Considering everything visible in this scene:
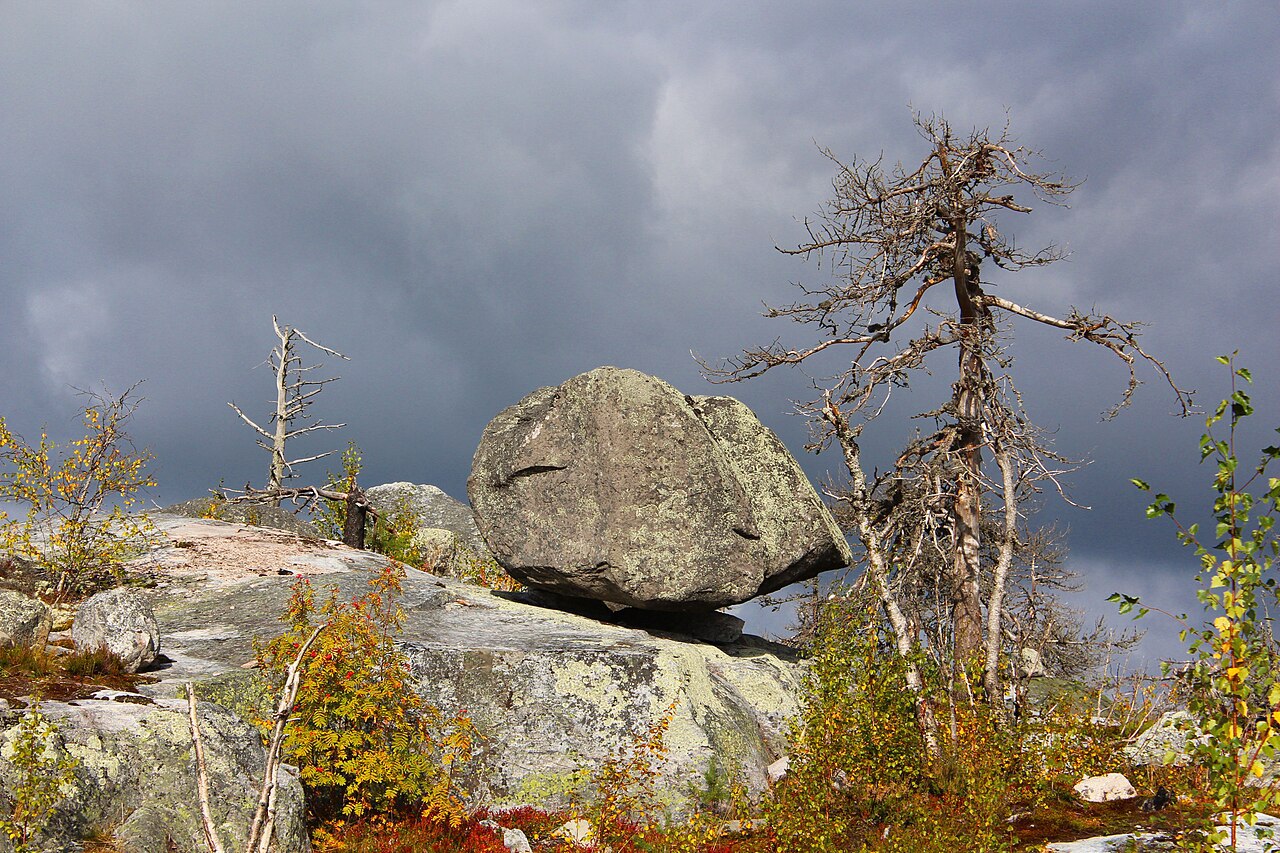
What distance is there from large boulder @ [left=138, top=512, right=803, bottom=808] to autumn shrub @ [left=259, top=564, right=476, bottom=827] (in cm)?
99

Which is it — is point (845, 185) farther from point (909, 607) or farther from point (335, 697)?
point (335, 697)

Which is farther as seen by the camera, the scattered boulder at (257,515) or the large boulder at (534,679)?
the scattered boulder at (257,515)

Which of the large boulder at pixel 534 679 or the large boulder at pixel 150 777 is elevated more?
the large boulder at pixel 534 679

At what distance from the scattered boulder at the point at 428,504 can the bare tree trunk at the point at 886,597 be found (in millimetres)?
15715

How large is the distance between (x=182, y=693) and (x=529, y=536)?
620cm

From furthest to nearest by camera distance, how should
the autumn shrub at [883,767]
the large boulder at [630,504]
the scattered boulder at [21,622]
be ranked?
the large boulder at [630,504] → the scattered boulder at [21,622] → the autumn shrub at [883,767]

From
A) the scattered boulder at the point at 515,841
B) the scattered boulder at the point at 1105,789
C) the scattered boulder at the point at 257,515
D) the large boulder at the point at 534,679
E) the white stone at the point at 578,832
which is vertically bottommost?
the scattered boulder at the point at 515,841

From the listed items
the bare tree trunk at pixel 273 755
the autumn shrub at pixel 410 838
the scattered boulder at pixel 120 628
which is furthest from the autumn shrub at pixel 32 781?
the bare tree trunk at pixel 273 755

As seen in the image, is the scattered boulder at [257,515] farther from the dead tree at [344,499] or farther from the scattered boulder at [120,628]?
the scattered boulder at [120,628]

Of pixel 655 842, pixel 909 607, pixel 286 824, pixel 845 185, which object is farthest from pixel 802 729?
pixel 845 185

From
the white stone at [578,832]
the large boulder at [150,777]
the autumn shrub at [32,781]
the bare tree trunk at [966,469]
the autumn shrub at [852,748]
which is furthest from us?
the bare tree trunk at [966,469]

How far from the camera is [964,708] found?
1302 centimetres

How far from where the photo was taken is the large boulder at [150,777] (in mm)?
8242

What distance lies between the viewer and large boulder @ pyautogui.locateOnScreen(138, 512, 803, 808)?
12250mm
